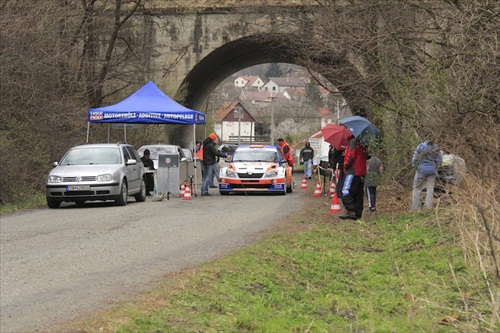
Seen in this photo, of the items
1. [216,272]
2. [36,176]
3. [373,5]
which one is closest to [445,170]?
[373,5]

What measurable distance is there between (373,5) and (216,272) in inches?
499

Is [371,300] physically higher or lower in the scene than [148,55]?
lower

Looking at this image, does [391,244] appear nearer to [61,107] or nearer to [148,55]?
[61,107]

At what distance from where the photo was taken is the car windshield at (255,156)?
27.8m

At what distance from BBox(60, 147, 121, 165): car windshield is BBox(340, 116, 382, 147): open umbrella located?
6.79 meters

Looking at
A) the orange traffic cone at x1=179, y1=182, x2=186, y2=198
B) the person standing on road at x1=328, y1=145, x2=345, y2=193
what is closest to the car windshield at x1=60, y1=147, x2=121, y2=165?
the orange traffic cone at x1=179, y1=182, x2=186, y2=198

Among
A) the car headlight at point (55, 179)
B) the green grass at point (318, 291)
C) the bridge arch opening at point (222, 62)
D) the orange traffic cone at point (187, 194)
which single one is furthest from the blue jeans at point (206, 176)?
the green grass at point (318, 291)

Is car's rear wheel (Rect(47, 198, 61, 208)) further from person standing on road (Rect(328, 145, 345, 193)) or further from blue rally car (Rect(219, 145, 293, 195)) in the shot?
blue rally car (Rect(219, 145, 293, 195))

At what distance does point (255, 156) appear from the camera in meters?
28.0

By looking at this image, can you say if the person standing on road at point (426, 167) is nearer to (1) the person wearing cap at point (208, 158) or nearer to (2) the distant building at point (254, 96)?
(1) the person wearing cap at point (208, 158)

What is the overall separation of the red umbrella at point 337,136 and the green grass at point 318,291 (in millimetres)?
5191

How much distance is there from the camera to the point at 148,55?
39125mm

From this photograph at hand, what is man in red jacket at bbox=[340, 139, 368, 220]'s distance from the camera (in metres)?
17.5

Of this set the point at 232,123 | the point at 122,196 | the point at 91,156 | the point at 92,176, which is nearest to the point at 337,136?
the point at 122,196
